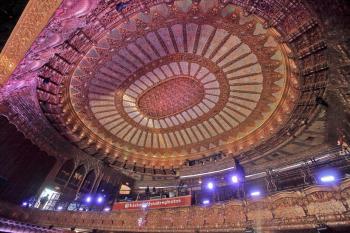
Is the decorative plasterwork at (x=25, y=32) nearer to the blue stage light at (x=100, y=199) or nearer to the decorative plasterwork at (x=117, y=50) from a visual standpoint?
the decorative plasterwork at (x=117, y=50)

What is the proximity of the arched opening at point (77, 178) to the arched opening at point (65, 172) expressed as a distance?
1.24ft

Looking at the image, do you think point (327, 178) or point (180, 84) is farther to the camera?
point (180, 84)

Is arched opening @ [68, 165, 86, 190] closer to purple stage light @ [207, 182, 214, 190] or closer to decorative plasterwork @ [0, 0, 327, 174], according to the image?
decorative plasterwork @ [0, 0, 327, 174]

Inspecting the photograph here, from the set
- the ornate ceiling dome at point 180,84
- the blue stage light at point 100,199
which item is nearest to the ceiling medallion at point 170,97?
the ornate ceiling dome at point 180,84

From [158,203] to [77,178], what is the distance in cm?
654

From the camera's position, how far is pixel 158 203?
9.65 metres

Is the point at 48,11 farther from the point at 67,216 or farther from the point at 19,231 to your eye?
the point at 67,216

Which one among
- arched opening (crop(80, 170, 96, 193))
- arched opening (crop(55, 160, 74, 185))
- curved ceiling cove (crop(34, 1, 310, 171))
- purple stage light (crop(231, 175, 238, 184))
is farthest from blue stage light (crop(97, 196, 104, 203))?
purple stage light (crop(231, 175, 238, 184))

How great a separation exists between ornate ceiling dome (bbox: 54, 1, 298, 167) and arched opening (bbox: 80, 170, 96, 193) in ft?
6.39

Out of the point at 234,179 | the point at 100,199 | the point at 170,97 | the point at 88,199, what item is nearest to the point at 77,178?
the point at 88,199

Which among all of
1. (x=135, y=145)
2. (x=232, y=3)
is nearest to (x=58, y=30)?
(x=232, y=3)

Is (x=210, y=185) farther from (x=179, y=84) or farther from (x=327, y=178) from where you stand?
(x=179, y=84)

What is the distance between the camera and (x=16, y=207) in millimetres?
9047

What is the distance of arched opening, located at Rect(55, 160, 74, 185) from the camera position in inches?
448
